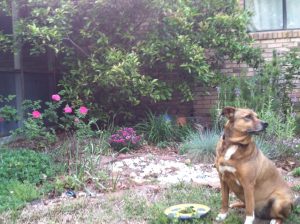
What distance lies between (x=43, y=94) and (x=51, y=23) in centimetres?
237

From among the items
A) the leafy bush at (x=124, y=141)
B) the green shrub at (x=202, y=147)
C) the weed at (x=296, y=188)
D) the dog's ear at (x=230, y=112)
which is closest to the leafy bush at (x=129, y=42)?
the leafy bush at (x=124, y=141)

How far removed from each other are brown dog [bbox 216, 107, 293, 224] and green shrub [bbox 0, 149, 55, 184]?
271 cm

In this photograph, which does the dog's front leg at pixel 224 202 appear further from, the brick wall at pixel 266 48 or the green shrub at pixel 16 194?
the brick wall at pixel 266 48

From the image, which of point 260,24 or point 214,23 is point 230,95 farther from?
point 260,24

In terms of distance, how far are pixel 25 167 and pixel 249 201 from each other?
3.21 m

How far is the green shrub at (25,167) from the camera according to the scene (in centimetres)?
615

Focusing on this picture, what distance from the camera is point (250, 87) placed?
9.11 m

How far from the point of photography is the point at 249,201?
171 inches

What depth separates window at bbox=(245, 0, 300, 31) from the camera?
34.6 feet

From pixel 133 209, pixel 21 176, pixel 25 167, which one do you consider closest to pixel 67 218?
pixel 133 209

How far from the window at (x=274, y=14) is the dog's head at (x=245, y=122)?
6654 mm

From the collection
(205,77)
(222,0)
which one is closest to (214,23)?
(222,0)

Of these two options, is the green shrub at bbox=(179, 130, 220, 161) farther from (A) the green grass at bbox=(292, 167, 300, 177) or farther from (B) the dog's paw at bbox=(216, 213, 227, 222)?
(B) the dog's paw at bbox=(216, 213, 227, 222)

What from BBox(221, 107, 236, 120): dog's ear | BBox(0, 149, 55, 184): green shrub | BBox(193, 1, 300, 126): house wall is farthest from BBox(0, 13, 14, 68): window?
BBox(221, 107, 236, 120): dog's ear
